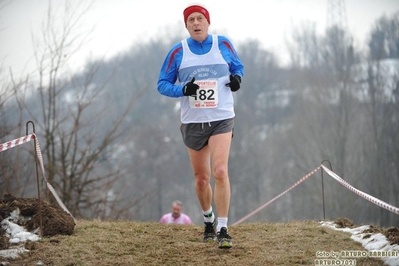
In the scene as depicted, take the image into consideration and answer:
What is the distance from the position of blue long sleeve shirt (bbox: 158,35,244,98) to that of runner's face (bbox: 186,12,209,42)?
0.26 ft

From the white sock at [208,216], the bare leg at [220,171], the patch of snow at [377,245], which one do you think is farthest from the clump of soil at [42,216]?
the patch of snow at [377,245]

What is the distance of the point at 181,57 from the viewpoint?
22.9 feet

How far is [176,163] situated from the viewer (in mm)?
61594

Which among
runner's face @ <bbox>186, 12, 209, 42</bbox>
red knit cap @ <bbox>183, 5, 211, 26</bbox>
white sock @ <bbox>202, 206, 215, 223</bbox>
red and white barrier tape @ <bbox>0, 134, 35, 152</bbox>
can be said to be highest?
red knit cap @ <bbox>183, 5, 211, 26</bbox>

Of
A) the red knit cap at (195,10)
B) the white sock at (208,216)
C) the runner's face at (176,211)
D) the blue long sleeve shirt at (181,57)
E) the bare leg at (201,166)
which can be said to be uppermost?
the red knit cap at (195,10)

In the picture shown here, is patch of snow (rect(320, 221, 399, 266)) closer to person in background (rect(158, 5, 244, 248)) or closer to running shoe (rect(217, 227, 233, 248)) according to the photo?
running shoe (rect(217, 227, 233, 248))

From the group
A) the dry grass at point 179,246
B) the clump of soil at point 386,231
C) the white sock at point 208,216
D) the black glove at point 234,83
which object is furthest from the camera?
the white sock at point 208,216

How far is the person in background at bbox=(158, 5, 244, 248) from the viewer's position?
668cm

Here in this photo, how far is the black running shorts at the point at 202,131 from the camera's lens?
6.82 m

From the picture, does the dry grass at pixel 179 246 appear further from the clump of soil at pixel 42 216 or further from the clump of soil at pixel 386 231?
the clump of soil at pixel 386 231

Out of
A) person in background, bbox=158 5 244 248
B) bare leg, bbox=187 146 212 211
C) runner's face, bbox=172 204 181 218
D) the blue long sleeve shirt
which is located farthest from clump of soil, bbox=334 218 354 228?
runner's face, bbox=172 204 181 218

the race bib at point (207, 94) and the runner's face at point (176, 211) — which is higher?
the race bib at point (207, 94)

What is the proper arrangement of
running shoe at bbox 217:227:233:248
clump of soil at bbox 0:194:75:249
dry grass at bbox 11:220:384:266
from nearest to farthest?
1. dry grass at bbox 11:220:384:266
2. running shoe at bbox 217:227:233:248
3. clump of soil at bbox 0:194:75:249

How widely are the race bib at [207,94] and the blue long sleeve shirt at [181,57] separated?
0.81ft
